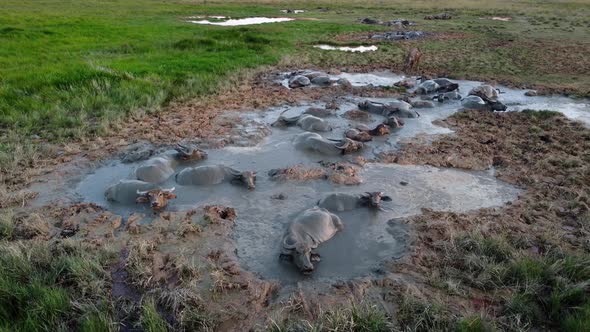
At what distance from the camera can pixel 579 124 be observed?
33.9ft

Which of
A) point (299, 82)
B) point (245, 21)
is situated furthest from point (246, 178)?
point (245, 21)

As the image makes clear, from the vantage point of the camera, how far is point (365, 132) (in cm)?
971

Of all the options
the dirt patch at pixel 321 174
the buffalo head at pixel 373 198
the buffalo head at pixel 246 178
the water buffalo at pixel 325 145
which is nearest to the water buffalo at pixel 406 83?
the water buffalo at pixel 325 145

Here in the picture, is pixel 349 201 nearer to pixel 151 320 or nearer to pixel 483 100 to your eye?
pixel 151 320

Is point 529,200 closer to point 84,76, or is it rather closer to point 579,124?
point 579,124

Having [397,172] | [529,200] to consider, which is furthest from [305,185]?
[529,200]

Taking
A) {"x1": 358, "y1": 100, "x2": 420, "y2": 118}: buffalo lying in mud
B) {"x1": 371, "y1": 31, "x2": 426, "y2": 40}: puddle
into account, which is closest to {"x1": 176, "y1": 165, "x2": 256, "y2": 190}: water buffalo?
{"x1": 358, "y1": 100, "x2": 420, "y2": 118}: buffalo lying in mud

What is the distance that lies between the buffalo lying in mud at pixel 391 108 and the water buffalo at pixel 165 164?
521 centimetres

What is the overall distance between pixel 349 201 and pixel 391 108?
5328mm

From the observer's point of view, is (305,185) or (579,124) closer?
(305,185)

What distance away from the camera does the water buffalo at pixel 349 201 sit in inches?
266

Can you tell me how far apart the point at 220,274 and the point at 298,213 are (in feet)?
6.23

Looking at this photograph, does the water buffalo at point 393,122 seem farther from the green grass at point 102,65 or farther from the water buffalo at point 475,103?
the green grass at point 102,65

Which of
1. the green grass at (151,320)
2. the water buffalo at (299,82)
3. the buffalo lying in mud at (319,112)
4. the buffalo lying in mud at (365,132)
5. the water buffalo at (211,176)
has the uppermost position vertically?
the water buffalo at (299,82)
